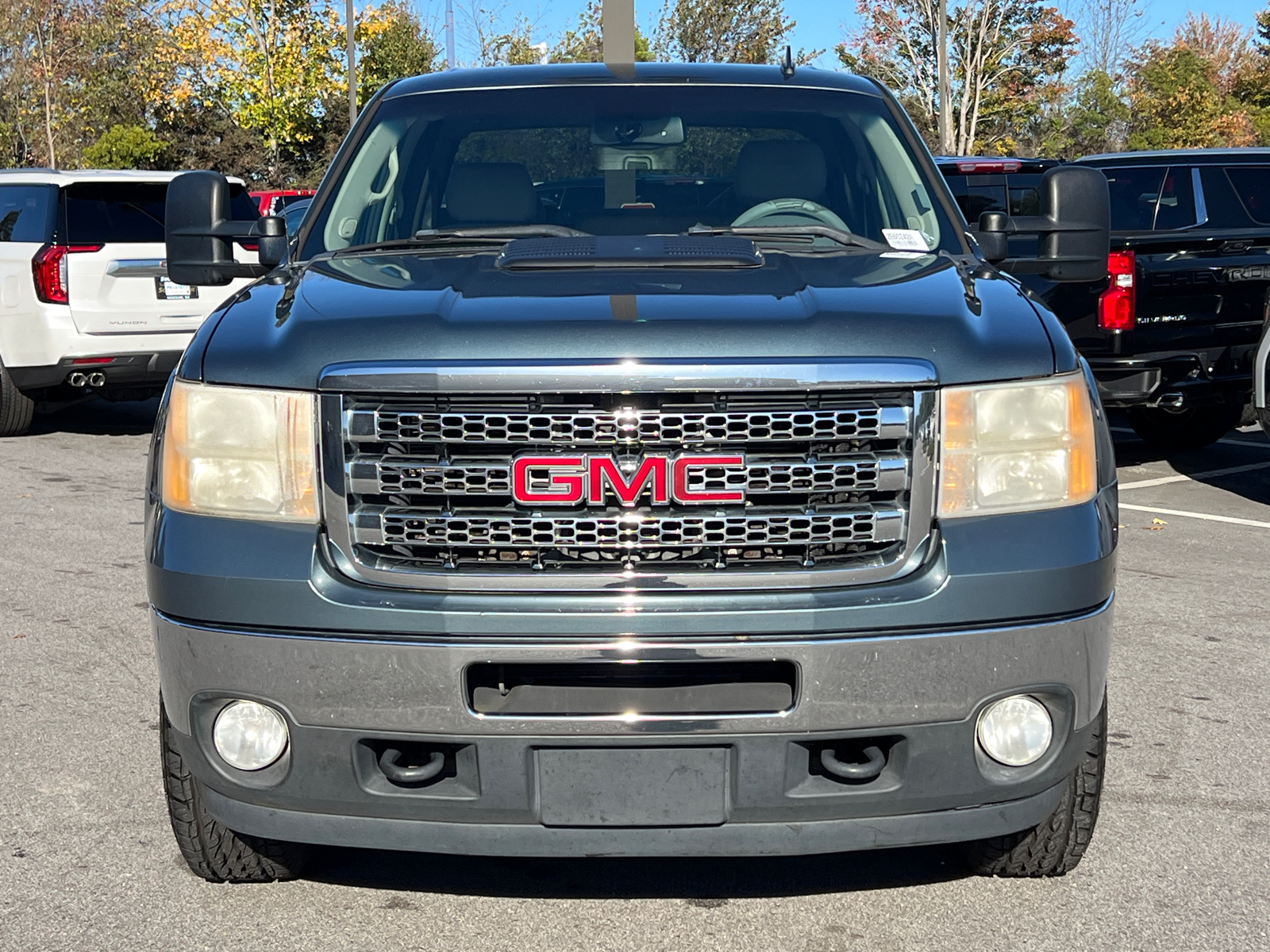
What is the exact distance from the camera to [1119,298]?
30.2 feet

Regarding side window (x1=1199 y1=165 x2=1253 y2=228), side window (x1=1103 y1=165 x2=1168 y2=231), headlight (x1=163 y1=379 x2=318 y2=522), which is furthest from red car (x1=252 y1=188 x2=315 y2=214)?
headlight (x1=163 y1=379 x2=318 y2=522)

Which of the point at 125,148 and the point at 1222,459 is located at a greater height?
the point at 125,148

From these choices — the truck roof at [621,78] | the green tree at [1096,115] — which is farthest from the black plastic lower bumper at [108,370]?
the green tree at [1096,115]

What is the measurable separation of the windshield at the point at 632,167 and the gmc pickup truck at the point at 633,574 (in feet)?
3.86

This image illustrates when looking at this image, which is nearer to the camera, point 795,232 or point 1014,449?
point 1014,449

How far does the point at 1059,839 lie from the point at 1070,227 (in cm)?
170

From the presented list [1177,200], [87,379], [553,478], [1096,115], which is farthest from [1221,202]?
[1096,115]

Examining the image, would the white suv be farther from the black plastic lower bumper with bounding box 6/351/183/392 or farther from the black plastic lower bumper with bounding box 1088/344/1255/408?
the black plastic lower bumper with bounding box 1088/344/1255/408

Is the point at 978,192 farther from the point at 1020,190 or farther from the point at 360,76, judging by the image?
the point at 360,76

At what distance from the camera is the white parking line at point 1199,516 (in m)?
8.28

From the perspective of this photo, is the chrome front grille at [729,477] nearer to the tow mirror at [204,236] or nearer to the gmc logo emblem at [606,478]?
the gmc logo emblem at [606,478]

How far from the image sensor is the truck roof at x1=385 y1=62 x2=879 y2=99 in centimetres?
472

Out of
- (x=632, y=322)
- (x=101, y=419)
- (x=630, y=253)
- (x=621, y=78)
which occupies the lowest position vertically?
(x=101, y=419)

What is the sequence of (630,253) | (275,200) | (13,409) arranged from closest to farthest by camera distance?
(630,253)
(13,409)
(275,200)
